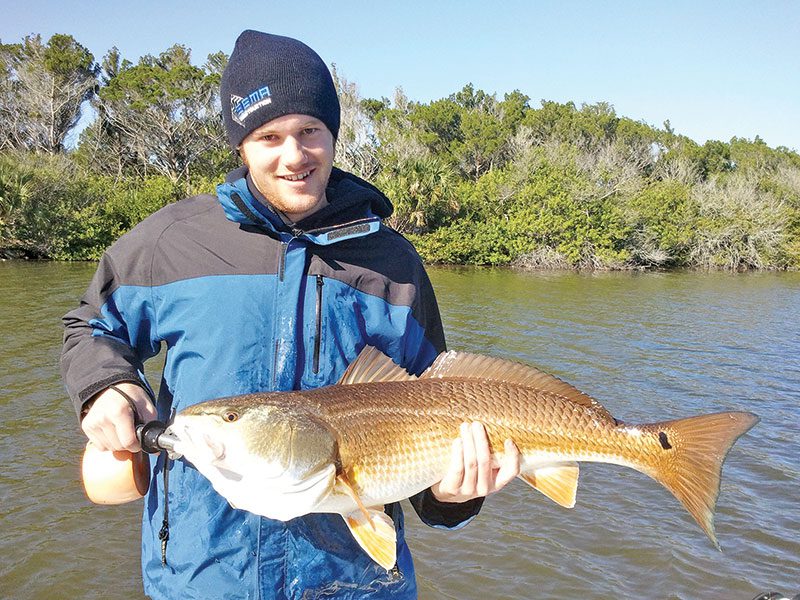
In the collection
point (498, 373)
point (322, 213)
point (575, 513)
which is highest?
point (322, 213)

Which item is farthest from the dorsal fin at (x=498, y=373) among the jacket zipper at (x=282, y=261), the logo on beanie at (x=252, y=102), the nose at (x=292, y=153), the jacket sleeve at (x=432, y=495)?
the logo on beanie at (x=252, y=102)

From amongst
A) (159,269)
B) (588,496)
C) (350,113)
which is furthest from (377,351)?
(350,113)

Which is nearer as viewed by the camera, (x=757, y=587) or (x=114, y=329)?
(x=114, y=329)

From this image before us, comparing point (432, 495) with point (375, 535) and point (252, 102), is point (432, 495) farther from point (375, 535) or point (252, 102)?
point (252, 102)

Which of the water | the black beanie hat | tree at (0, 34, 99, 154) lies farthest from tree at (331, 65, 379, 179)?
the black beanie hat

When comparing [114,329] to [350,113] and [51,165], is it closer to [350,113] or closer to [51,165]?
[51,165]

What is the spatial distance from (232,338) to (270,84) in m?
1.03

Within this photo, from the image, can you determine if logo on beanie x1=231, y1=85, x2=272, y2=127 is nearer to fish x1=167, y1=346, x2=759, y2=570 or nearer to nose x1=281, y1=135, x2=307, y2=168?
nose x1=281, y1=135, x2=307, y2=168

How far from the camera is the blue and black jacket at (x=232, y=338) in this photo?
229 cm

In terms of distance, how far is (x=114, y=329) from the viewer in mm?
2357

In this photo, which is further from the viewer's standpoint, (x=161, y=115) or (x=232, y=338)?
(x=161, y=115)

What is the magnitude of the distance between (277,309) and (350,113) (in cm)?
4403

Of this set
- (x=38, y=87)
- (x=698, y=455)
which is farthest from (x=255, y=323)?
(x=38, y=87)

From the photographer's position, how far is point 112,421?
2.09 m
